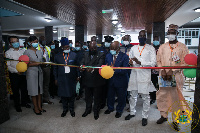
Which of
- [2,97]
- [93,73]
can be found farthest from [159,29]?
[2,97]

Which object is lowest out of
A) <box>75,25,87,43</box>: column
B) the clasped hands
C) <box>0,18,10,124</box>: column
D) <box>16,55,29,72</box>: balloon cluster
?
<box>0,18,10,124</box>: column

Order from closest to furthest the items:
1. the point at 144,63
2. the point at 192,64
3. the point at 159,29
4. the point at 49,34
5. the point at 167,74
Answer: the point at 192,64, the point at 167,74, the point at 144,63, the point at 159,29, the point at 49,34

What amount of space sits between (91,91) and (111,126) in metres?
0.99

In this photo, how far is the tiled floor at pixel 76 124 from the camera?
308 centimetres

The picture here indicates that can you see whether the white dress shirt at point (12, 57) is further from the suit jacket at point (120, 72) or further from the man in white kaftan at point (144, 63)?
the man in white kaftan at point (144, 63)

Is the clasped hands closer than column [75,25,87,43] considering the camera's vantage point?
Yes

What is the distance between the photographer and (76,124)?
3.34 m

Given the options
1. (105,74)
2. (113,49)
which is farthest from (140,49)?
(105,74)

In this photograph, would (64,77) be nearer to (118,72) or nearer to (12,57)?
(118,72)

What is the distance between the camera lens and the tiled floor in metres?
3.08

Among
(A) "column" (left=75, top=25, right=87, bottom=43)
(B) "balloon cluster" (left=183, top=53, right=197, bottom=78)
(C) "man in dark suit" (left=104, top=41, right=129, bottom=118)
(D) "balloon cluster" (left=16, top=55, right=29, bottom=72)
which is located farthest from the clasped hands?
(A) "column" (left=75, top=25, right=87, bottom=43)

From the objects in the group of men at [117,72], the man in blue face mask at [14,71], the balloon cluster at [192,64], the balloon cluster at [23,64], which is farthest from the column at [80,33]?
the balloon cluster at [192,64]

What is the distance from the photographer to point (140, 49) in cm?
328

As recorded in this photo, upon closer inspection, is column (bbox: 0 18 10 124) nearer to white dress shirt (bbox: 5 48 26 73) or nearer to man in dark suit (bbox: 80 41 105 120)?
white dress shirt (bbox: 5 48 26 73)
